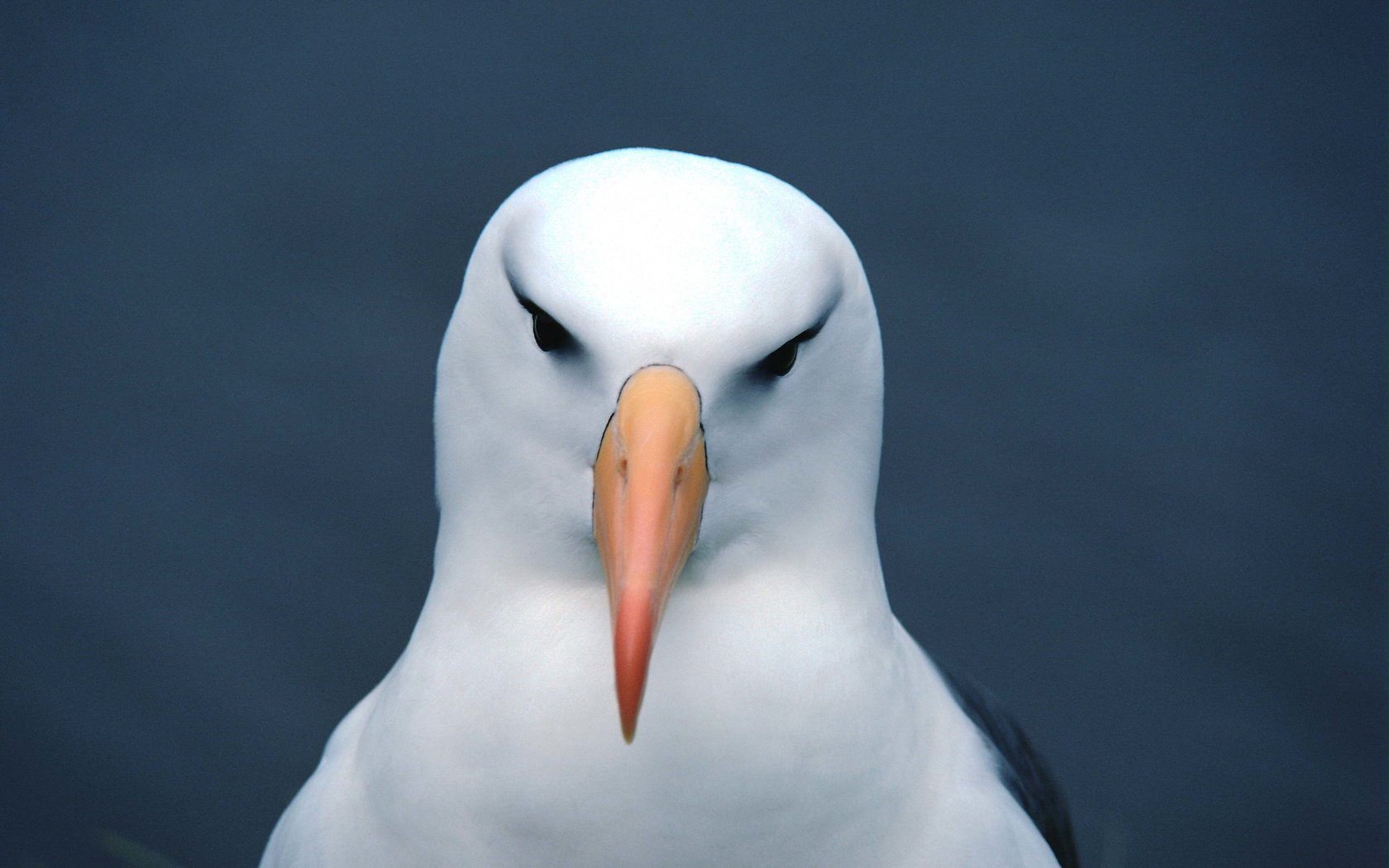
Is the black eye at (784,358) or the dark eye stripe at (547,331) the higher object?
the dark eye stripe at (547,331)

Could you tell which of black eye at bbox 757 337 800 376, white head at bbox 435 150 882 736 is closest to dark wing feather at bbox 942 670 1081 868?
white head at bbox 435 150 882 736

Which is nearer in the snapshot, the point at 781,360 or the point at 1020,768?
the point at 781,360

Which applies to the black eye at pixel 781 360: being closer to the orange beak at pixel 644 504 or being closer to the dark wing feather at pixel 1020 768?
the orange beak at pixel 644 504

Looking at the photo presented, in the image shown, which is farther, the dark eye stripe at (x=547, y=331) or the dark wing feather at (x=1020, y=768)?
the dark wing feather at (x=1020, y=768)

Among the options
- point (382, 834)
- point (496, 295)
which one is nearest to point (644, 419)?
point (496, 295)

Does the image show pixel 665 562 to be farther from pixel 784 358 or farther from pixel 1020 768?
pixel 1020 768

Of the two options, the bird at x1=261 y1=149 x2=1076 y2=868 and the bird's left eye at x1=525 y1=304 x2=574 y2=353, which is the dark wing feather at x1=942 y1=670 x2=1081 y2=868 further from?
the bird's left eye at x1=525 y1=304 x2=574 y2=353

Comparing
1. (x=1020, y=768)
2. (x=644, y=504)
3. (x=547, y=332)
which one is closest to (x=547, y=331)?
(x=547, y=332)

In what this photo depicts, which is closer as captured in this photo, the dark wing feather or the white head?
the white head

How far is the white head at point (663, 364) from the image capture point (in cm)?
73

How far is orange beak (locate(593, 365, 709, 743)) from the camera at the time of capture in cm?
68

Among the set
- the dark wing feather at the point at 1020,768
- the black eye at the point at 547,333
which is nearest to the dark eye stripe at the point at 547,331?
the black eye at the point at 547,333

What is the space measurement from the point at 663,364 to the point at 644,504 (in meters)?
0.08

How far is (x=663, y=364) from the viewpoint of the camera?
733 millimetres
